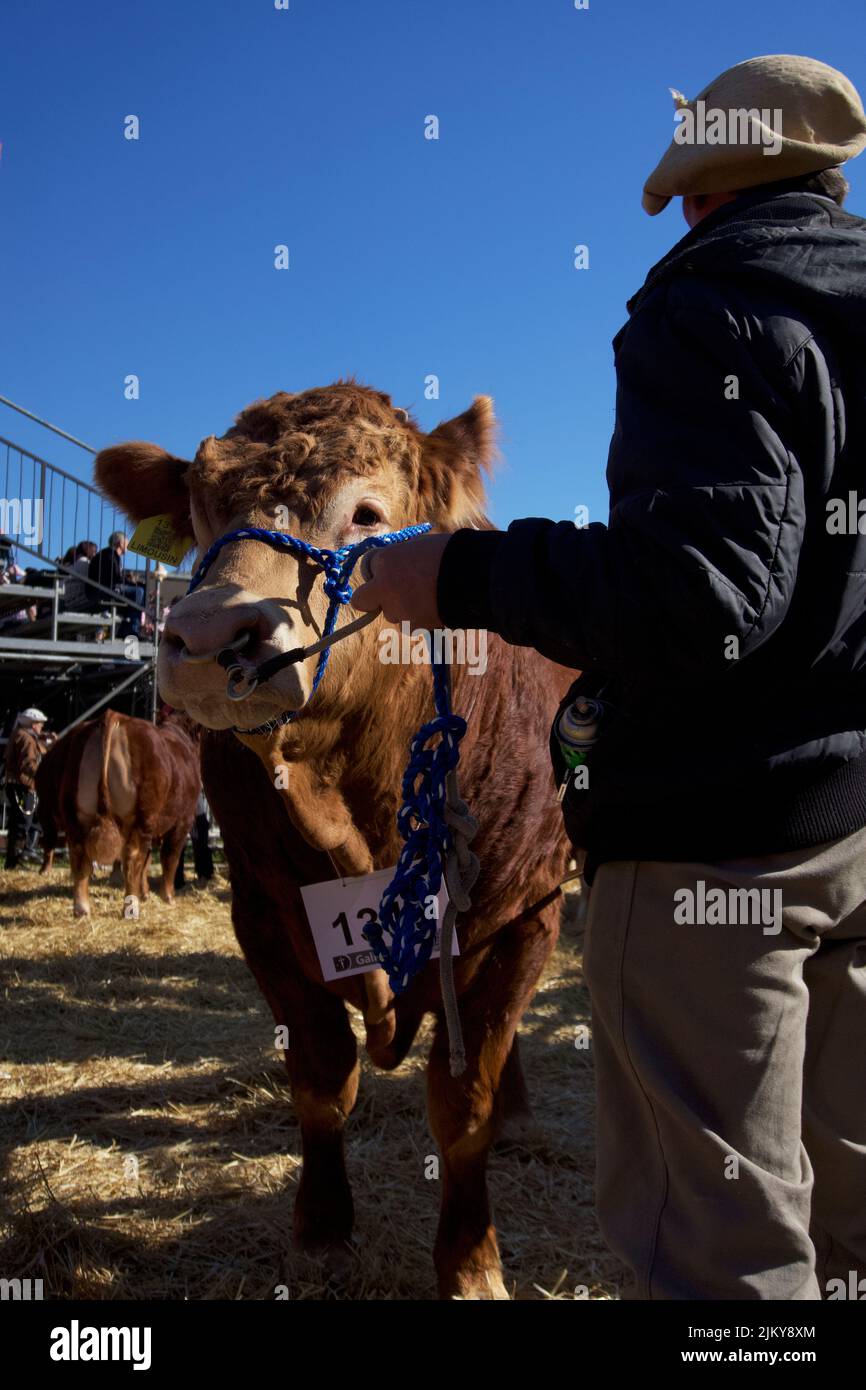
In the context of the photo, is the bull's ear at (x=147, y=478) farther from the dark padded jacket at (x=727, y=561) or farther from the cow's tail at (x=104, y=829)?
the cow's tail at (x=104, y=829)

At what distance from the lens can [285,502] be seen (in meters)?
2.36

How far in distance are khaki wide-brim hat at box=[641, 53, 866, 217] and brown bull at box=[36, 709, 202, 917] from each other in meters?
9.30

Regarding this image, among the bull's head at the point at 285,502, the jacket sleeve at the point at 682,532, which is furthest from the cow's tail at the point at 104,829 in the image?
the jacket sleeve at the point at 682,532

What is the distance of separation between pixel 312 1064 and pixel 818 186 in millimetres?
2542

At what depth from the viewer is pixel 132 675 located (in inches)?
571

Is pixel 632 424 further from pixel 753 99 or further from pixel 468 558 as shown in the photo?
pixel 753 99

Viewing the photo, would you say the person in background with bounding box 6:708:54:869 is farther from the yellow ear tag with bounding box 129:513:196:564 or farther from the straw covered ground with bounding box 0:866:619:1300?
the yellow ear tag with bounding box 129:513:196:564

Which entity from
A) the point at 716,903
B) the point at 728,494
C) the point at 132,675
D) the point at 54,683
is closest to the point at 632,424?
the point at 728,494

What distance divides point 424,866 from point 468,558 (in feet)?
2.34

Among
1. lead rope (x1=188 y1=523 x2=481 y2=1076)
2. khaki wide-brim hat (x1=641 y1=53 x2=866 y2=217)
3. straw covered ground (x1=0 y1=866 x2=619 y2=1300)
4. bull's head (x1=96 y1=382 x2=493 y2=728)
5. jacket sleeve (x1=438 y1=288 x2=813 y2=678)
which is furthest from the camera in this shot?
straw covered ground (x1=0 y1=866 x2=619 y2=1300)

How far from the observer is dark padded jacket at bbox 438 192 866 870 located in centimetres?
126

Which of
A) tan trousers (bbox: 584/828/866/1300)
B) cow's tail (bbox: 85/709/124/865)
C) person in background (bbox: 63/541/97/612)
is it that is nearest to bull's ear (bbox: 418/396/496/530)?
tan trousers (bbox: 584/828/866/1300)

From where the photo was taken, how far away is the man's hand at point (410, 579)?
1501 millimetres
